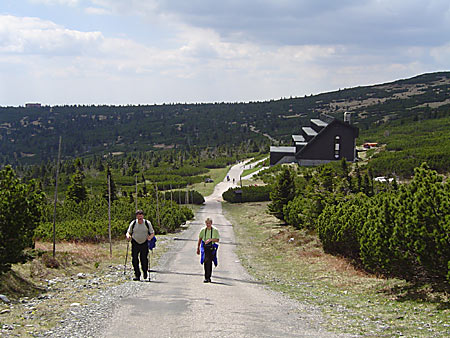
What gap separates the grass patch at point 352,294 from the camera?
938 centimetres

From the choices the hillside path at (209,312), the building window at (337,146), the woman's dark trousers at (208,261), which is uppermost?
the building window at (337,146)

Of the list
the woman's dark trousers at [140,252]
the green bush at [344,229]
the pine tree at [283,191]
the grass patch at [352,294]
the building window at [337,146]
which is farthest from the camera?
the building window at [337,146]

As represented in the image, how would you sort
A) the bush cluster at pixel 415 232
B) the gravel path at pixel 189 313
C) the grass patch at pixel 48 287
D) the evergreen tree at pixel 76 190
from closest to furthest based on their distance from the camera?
the gravel path at pixel 189 313
the grass patch at pixel 48 287
the bush cluster at pixel 415 232
the evergreen tree at pixel 76 190

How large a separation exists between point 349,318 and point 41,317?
6212 mm

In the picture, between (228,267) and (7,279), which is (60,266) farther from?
(228,267)

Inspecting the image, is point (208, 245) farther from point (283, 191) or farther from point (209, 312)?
point (283, 191)

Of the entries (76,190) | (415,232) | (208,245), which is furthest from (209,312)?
(76,190)

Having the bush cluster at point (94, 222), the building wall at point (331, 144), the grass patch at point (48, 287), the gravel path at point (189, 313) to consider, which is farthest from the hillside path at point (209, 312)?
the building wall at point (331, 144)

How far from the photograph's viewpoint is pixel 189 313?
9516 millimetres

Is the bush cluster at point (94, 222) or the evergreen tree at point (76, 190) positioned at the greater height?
the evergreen tree at point (76, 190)

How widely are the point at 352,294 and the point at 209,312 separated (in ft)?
18.9

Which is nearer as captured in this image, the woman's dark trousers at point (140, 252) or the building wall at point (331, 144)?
the woman's dark trousers at point (140, 252)

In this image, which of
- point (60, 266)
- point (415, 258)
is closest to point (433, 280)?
point (415, 258)

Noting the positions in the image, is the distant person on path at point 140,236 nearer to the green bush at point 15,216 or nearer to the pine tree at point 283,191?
the green bush at point 15,216
